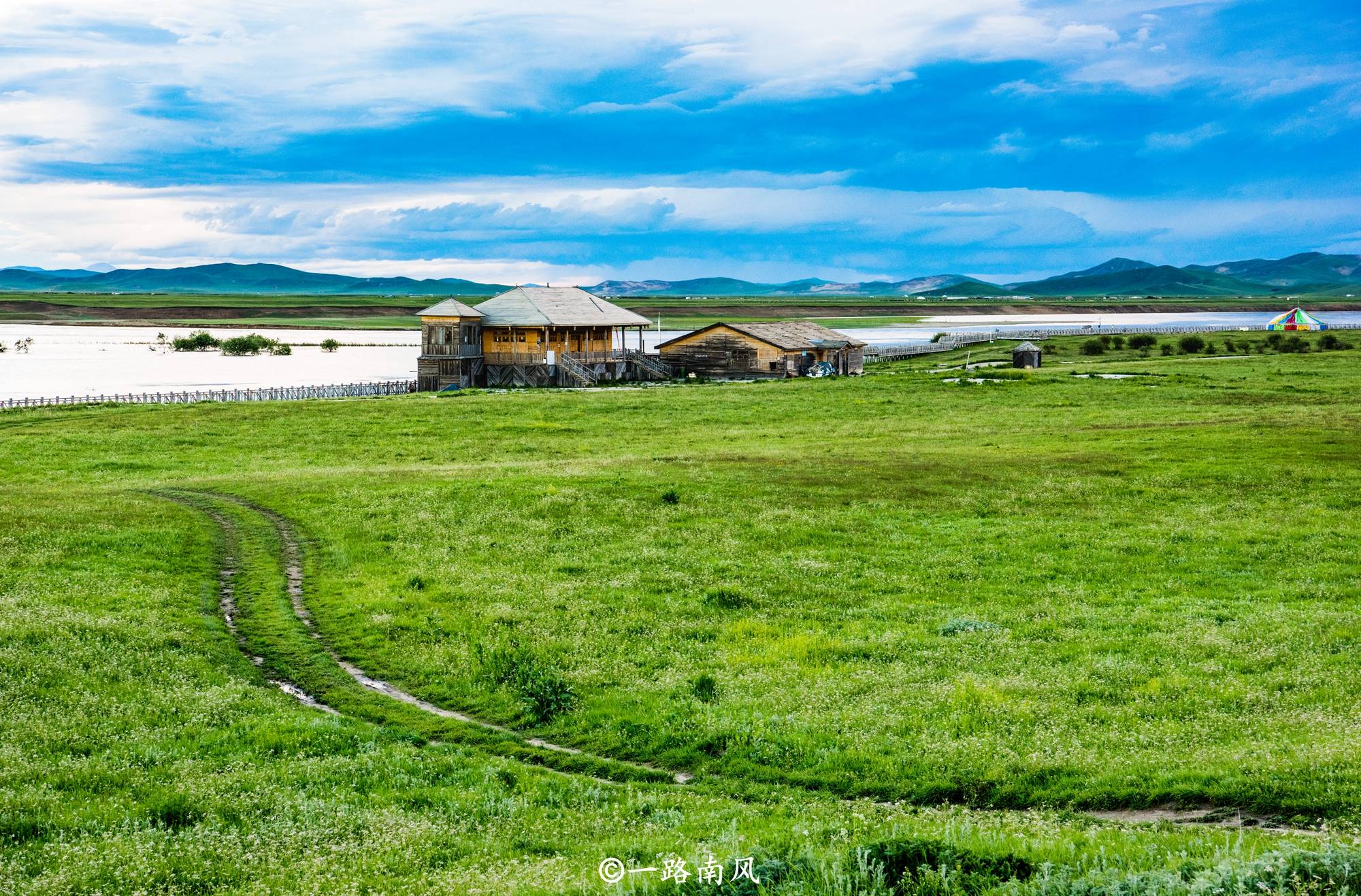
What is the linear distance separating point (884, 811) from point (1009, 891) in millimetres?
3578

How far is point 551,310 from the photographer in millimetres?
92938

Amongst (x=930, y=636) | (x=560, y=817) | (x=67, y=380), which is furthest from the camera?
(x=67, y=380)

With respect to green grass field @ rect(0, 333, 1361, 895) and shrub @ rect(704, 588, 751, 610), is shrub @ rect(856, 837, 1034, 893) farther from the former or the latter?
shrub @ rect(704, 588, 751, 610)


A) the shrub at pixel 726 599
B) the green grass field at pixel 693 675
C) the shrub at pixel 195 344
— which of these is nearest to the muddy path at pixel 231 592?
the green grass field at pixel 693 675

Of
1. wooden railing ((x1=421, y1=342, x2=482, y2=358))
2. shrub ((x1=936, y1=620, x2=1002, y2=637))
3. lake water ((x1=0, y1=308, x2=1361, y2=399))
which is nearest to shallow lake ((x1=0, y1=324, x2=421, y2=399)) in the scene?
lake water ((x1=0, y1=308, x2=1361, y2=399))

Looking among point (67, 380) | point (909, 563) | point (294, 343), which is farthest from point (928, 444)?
point (294, 343)

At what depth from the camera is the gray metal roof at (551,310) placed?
296 ft

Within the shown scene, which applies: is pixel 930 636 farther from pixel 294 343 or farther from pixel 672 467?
pixel 294 343

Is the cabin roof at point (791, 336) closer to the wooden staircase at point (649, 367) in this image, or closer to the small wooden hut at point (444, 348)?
the wooden staircase at point (649, 367)

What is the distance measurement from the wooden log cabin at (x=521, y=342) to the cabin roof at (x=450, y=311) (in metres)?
0.07

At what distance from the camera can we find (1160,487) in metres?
33.0

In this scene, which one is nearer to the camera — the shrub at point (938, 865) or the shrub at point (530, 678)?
the shrub at point (938, 865)

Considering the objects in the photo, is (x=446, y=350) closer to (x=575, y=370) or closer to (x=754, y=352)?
(x=575, y=370)

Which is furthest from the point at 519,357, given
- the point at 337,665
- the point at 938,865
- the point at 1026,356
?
the point at 938,865
